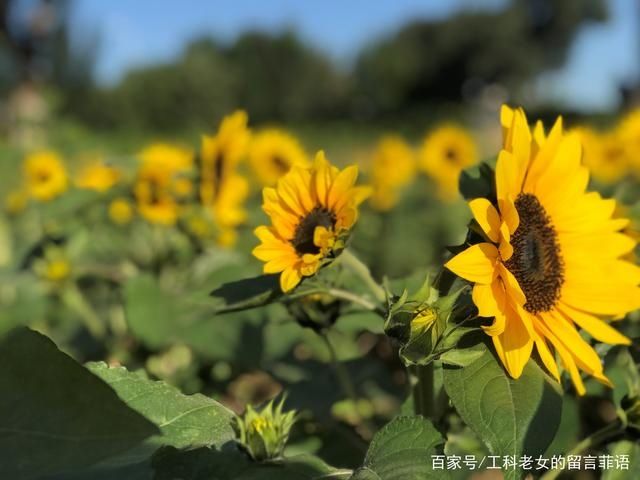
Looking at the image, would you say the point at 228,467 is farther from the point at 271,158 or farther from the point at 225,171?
the point at 271,158

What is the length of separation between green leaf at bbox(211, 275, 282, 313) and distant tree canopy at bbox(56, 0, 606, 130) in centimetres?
2137

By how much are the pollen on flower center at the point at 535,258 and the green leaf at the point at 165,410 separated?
295mm

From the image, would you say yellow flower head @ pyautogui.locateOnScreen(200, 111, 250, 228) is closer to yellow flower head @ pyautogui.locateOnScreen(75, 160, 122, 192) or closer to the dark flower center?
yellow flower head @ pyautogui.locateOnScreen(75, 160, 122, 192)

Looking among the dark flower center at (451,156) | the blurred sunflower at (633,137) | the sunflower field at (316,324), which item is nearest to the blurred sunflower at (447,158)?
the dark flower center at (451,156)

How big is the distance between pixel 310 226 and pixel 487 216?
197 millimetres

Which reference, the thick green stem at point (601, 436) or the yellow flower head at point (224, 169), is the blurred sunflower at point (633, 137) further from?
the thick green stem at point (601, 436)

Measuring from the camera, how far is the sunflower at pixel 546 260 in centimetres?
68

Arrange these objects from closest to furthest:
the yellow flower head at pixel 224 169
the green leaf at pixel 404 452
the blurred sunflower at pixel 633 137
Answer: the green leaf at pixel 404 452, the yellow flower head at pixel 224 169, the blurred sunflower at pixel 633 137

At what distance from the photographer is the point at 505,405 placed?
2.17ft

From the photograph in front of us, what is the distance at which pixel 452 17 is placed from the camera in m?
28.7

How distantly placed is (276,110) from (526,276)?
2454 centimetres

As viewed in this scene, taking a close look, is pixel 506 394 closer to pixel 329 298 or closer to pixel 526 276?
pixel 526 276

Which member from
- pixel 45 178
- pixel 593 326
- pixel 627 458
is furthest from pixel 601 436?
pixel 45 178

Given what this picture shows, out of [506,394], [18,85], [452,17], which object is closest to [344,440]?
[506,394]
